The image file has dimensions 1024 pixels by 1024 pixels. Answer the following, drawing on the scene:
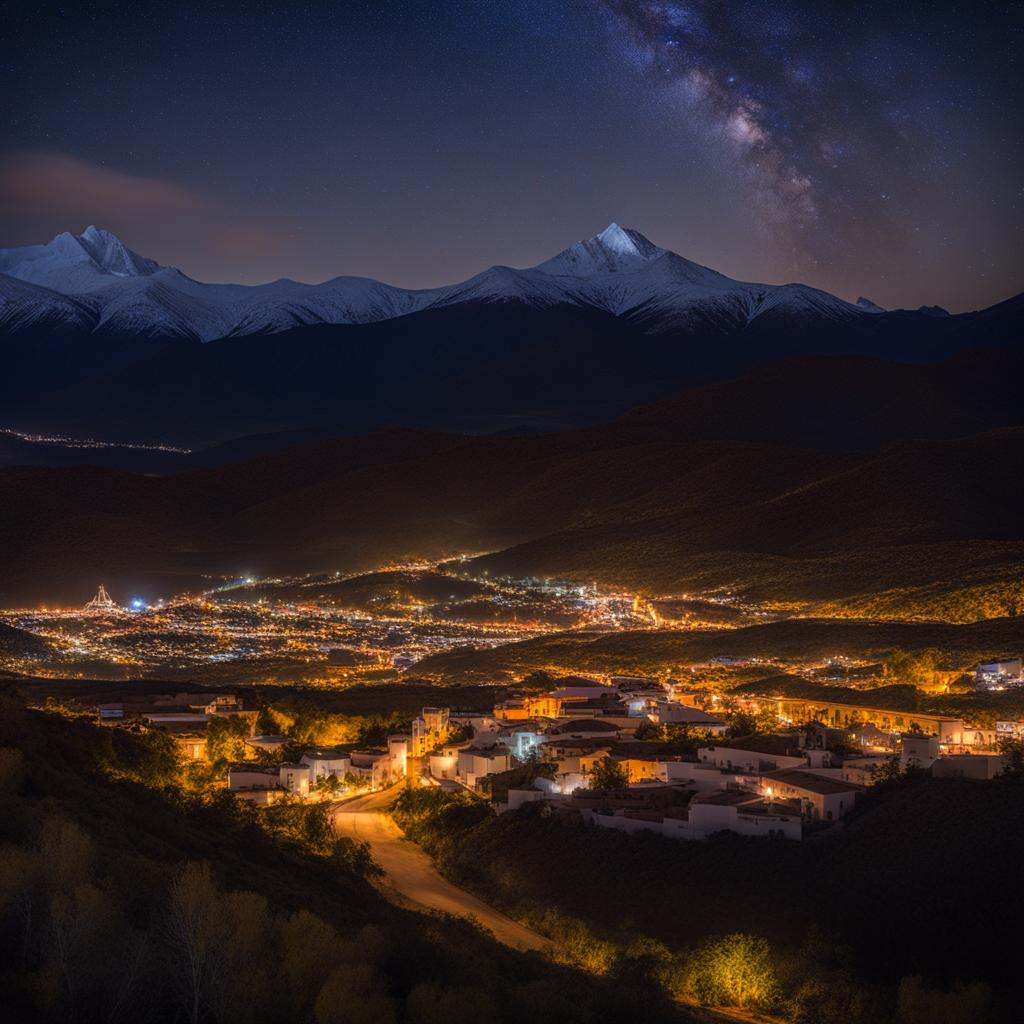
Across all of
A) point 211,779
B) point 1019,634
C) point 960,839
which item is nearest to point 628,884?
point 960,839

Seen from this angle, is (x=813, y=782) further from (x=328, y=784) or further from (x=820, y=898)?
(x=328, y=784)

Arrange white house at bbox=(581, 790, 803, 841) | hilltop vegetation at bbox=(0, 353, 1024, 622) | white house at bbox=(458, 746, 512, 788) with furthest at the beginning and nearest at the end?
hilltop vegetation at bbox=(0, 353, 1024, 622)
white house at bbox=(458, 746, 512, 788)
white house at bbox=(581, 790, 803, 841)

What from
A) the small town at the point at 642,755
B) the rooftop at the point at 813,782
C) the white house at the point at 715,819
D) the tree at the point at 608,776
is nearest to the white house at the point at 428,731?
the small town at the point at 642,755

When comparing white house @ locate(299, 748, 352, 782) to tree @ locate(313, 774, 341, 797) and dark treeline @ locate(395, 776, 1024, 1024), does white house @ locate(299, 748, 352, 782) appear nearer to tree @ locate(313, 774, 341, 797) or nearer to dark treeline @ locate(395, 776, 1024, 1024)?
tree @ locate(313, 774, 341, 797)

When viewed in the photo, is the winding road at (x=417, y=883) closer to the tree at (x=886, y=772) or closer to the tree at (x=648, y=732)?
the tree at (x=648, y=732)

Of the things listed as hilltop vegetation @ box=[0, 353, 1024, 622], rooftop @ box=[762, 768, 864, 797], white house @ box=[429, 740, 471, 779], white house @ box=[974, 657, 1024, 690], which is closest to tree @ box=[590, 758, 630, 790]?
rooftop @ box=[762, 768, 864, 797]

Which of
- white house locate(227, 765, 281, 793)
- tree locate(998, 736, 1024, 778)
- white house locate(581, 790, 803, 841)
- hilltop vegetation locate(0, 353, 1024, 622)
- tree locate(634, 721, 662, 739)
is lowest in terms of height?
white house locate(581, 790, 803, 841)
